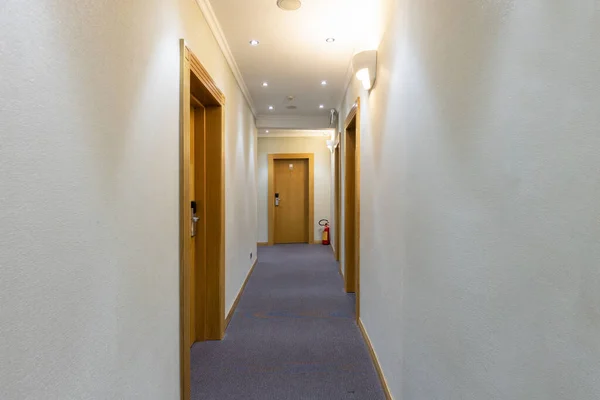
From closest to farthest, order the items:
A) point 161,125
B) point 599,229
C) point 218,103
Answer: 1. point 599,229
2. point 161,125
3. point 218,103

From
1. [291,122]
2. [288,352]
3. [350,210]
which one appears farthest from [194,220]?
[291,122]

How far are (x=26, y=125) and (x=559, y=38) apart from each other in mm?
1104

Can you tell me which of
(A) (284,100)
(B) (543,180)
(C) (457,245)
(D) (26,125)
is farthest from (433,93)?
(A) (284,100)

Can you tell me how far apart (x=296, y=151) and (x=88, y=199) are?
274 inches

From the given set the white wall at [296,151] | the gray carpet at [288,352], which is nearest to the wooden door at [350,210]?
the gray carpet at [288,352]

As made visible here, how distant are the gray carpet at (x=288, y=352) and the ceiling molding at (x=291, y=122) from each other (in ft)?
9.11

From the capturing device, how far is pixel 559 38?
26.4 inches

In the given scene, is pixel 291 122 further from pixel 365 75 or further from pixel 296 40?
pixel 365 75

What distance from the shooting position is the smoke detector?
90.6 inches

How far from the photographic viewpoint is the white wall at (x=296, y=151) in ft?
25.7

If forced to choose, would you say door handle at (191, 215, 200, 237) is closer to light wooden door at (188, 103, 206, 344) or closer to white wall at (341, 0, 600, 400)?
light wooden door at (188, 103, 206, 344)

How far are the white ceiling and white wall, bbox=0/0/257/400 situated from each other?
0.88 metres

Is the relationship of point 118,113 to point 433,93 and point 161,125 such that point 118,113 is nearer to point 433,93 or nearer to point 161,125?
point 161,125

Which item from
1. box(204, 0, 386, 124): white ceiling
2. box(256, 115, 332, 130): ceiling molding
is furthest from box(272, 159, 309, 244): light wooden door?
box(204, 0, 386, 124): white ceiling
